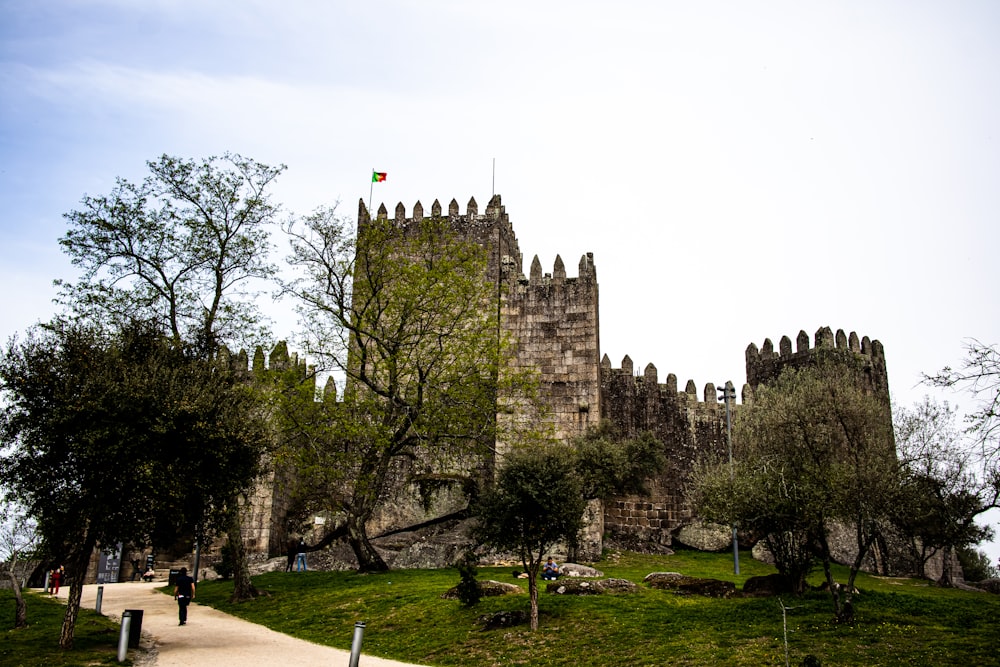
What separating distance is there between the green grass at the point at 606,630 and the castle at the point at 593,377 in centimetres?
818

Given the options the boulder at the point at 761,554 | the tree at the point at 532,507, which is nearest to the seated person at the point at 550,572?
the tree at the point at 532,507

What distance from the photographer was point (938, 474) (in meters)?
24.8

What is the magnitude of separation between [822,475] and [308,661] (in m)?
10.4


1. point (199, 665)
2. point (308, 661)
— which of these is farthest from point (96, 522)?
point (308, 661)

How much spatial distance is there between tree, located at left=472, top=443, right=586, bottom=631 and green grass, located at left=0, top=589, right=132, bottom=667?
7.30 metres

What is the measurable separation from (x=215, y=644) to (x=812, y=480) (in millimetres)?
12138

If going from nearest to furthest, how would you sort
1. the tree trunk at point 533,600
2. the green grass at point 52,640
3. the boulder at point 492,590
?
the green grass at point 52,640 < the tree trunk at point 533,600 < the boulder at point 492,590

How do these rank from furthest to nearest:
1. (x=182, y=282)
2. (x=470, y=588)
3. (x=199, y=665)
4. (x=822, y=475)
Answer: (x=182, y=282), (x=470, y=588), (x=822, y=475), (x=199, y=665)

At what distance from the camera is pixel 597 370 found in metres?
29.6

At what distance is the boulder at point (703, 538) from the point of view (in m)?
30.9

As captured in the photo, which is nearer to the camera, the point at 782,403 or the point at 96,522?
the point at 96,522

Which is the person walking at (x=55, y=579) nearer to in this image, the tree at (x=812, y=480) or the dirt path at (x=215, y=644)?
the dirt path at (x=215, y=644)

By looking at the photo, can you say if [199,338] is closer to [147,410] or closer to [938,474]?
[147,410]

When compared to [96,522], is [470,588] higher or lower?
lower
